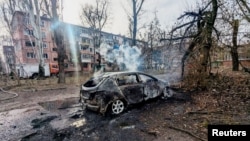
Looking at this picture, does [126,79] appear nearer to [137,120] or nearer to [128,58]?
[137,120]

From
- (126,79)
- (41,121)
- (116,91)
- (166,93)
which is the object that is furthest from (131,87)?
(41,121)

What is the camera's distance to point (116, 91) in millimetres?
6445

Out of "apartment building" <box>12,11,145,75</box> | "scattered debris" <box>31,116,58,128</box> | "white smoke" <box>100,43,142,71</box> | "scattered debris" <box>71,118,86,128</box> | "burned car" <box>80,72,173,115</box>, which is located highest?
"apartment building" <box>12,11,145,75</box>

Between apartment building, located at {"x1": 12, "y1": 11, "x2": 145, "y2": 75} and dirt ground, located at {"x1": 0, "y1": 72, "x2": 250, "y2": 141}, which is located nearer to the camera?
dirt ground, located at {"x1": 0, "y1": 72, "x2": 250, "y2": 141}

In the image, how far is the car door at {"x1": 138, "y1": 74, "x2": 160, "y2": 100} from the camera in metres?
7.34

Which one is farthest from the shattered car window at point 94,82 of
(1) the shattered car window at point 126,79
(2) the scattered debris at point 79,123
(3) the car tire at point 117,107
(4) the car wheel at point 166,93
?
(4) the car wheel at point 166,93

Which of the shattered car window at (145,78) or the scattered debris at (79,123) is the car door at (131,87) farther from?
the scattered debris at (79,123)

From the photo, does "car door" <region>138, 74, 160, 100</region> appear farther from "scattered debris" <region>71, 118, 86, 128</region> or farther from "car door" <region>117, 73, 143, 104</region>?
"scattered debris" <region>71, 118, 86, 128</region>

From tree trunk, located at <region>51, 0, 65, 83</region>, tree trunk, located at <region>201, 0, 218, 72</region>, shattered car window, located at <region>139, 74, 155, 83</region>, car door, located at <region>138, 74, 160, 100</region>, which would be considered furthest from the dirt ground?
tree trunk, located at <region>51, 0, 65, 83</region>

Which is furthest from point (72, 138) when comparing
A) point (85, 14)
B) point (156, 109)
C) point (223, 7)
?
point (85, 14)

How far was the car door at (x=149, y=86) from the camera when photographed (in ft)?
24.1

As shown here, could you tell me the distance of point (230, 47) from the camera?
9.58 m

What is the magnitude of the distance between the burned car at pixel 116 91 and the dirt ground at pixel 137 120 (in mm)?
334

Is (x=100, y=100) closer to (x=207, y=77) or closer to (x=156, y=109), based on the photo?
(x=156, y=109)
